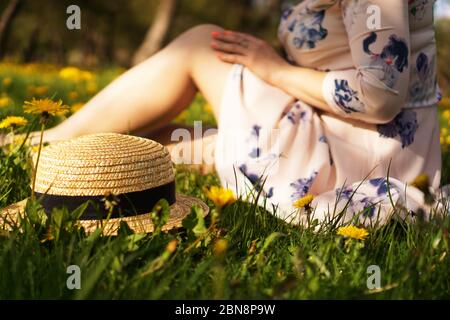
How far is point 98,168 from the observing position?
1.35 metres

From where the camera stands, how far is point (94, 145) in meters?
1.40

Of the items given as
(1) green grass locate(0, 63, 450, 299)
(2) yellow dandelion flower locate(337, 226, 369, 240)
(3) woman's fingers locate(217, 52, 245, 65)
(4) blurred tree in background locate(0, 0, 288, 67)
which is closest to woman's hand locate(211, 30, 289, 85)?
(3) woman's fingers locate(217, 52, 245, 65)

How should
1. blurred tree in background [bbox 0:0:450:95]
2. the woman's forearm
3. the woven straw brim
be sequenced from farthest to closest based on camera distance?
blurred tree in background [bbox 0:0:450:95] → the woman's forearm → the woven straw brim

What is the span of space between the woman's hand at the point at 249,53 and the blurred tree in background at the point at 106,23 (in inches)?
303

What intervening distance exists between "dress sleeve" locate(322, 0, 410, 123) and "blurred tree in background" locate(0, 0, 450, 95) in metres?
8.05

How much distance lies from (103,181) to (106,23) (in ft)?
56.5

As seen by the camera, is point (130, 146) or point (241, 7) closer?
point (130, 146)

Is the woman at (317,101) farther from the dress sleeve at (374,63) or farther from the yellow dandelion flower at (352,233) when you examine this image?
the yellow dandelion flower at (352,233)

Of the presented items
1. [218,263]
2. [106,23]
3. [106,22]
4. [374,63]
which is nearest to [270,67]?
[374,63]

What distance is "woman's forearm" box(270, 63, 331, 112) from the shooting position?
181 centimetres

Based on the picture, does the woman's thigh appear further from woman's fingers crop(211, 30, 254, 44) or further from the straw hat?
the straw hat

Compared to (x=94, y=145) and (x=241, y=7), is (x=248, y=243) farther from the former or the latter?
(x=241, y=7)

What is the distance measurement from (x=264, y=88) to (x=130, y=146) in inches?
Result: 25.9
